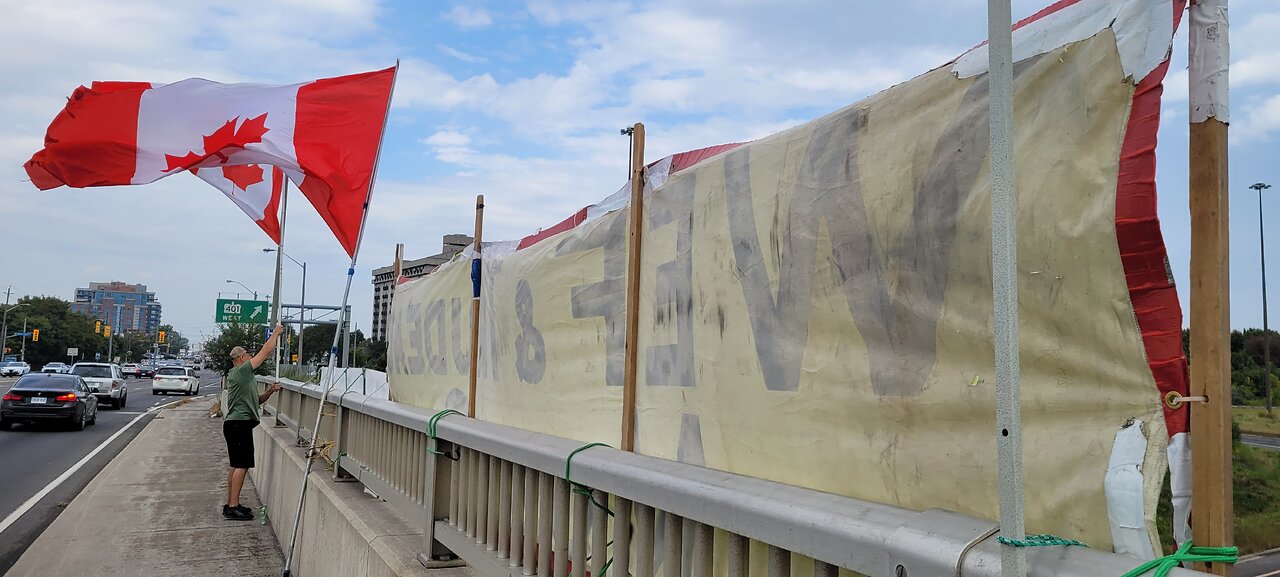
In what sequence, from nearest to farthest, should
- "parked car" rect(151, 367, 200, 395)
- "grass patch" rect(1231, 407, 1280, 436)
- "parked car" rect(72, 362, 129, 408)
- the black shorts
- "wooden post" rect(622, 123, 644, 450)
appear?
"wooden post" rect(622, 123, 644, 450)
the black shorts
"parked car" rect(72, 362, 129, 408)
"grass patch" rect(1231, 407, 1280, 436)
"parked car" rect(151, 367, 200, 395)

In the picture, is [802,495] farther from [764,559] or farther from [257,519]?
[257,519]

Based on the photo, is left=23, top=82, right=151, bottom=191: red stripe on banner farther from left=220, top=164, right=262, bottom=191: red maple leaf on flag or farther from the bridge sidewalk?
the bridge sidewalk

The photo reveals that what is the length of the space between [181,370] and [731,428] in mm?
51103

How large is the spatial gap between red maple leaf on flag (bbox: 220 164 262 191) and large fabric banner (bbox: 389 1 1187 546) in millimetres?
7807

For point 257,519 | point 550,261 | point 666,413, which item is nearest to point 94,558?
point 257,519

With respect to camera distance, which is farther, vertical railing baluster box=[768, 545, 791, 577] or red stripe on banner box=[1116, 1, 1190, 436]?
vertical railing baluster box=[768, 545, 791, 577]

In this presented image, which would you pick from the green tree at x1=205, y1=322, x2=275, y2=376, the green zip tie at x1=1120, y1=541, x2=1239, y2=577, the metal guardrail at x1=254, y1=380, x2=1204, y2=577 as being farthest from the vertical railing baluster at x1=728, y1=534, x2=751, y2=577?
the green tree at x1=205, y1=322, x2=275, y2=376

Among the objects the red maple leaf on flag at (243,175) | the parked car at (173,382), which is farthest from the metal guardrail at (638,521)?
the parked car at (173,382)

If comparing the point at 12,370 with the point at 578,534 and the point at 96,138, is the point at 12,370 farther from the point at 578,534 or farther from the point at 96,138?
the point at 578,534

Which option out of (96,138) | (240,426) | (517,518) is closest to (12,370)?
(240,426)

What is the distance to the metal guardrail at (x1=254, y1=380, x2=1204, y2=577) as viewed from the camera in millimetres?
1652

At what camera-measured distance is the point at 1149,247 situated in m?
1.68

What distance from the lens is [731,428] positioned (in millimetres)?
2887

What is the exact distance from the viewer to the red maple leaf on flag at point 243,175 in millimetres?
9719
